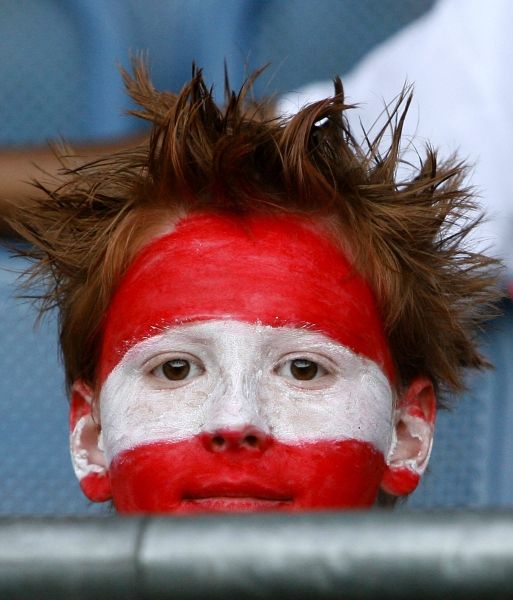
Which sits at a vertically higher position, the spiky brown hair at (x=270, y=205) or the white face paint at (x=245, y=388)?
the spiky brown hair at (x=270, y=205)

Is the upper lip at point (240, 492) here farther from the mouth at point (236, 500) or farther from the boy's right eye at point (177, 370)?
the boy's right eye at point (177, 370)

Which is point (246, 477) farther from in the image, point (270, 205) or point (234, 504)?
point (270, 205)

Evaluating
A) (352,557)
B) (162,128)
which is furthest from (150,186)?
(352,557)

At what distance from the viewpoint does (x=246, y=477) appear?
39.7 inches

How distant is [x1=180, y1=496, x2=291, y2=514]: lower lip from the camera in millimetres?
1005

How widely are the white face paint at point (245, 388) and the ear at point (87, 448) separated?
0.26 feet

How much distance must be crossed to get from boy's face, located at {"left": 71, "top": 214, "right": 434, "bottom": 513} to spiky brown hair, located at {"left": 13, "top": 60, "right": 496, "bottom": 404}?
26 millimetres

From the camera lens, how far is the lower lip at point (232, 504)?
100 centimetres

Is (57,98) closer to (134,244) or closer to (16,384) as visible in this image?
(16,384)

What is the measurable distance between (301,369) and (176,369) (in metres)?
0.12

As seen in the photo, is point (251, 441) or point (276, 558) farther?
point (251, 441)

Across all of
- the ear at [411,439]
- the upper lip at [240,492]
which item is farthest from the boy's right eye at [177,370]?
the ear at [411,439]

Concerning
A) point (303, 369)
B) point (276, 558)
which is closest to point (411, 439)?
point (303, 369)

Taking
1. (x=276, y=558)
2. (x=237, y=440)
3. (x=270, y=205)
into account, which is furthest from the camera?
(x=270, y=205)
